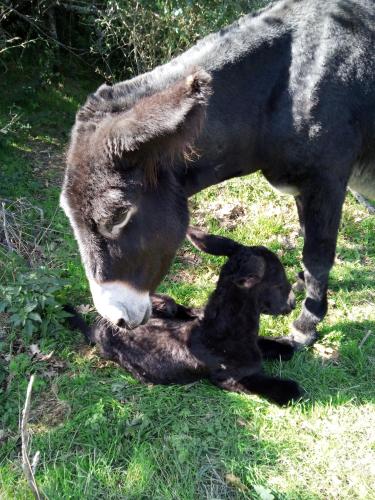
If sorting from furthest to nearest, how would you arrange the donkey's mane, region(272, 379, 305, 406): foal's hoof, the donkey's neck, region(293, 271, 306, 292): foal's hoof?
region(293, 271, 306, 292): foal's hoof → region(272, 379, 305, 406): foal's hoof → the donkey's neck → the donkey's mane

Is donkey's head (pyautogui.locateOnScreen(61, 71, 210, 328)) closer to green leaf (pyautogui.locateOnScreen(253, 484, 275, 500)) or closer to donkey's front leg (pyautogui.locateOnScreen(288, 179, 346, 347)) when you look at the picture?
donkey's front leg (pyautogui.locateOnScreen(288, 179, 346, 347))

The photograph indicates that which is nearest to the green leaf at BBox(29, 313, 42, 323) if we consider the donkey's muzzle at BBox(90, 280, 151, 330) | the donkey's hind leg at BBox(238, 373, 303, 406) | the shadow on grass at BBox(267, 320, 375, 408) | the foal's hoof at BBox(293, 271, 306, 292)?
the donkey's muzzle at BBox(90, 280, 151, 330)

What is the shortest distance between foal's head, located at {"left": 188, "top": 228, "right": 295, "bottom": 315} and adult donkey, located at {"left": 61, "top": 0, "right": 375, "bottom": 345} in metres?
0.26

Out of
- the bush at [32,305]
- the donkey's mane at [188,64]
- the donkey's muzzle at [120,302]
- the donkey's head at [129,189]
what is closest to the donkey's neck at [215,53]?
the donkey's mane at [188,64]

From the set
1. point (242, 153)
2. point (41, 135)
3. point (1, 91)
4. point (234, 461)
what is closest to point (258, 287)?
point (242, 153)

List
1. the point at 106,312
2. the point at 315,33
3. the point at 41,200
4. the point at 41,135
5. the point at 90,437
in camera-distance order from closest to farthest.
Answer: the point at 106,312 < the point at 315,33 < the point at 90,437 < the point at 41,200 < the point at 41,135

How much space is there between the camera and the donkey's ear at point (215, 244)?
301cm

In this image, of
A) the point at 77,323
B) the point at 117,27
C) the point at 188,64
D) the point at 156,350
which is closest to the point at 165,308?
the point at 156,350

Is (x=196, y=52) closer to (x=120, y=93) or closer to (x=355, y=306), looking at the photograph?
(x=120, y=93)

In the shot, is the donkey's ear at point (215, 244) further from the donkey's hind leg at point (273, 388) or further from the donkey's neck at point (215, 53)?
the donkey's neck at point (215, 53)

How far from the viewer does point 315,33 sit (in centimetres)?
256

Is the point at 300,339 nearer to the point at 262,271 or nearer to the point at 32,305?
the point at 262,271

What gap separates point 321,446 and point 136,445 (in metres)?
1.07

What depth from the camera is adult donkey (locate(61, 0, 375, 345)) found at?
2.13 meters
